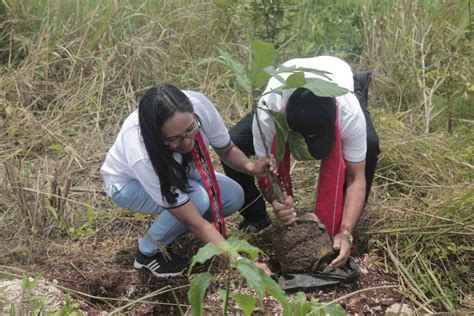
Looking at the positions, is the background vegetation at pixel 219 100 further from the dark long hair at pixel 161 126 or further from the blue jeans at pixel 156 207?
the dark long hair at pixel 161 126

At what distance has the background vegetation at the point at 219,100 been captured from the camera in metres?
2.56

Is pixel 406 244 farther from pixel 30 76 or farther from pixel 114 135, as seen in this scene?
pixel 30 76

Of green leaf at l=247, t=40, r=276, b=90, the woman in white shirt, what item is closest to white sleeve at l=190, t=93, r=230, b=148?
the woman in white shirt

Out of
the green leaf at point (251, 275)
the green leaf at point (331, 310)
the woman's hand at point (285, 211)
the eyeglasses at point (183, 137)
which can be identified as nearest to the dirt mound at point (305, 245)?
the woman's hand at point (285, 211)

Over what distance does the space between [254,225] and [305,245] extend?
A: 507mm

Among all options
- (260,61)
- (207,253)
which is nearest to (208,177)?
(260,61)

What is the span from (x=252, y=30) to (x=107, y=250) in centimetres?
192

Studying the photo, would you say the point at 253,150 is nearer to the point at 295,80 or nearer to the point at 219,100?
the point at 295,80

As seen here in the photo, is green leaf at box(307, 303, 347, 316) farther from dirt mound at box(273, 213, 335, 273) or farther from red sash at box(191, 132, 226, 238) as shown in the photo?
red sash at box(191, 132, 226, 238)

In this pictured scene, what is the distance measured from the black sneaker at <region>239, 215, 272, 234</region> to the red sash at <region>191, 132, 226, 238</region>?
9.7 inches

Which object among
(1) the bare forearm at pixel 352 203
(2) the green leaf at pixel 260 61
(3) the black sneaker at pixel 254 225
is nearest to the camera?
(2) the green leaf at pixel 260 61

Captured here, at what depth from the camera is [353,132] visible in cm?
228

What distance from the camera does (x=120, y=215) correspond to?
2934 millimetres

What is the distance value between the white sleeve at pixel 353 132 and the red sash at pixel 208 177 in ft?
1.72
